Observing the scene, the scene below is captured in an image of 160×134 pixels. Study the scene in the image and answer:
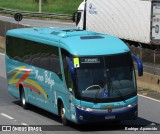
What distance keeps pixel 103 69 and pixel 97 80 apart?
1.24ft

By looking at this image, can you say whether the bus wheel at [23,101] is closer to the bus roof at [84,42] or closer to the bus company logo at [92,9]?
the bus roof at [84,42]

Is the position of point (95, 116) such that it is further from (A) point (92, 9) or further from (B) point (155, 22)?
(A) point (92, 9)

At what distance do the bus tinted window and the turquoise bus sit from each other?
0.10 ft

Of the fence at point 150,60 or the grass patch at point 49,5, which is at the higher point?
the fence at point 150,60

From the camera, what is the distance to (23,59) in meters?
21.7

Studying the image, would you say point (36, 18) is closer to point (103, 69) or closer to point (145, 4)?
point (145, 4)

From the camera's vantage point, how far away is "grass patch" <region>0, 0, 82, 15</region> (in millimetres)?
91750

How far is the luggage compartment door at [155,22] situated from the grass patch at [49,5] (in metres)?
Answer: 48.4

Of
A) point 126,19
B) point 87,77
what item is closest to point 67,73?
point 87,77

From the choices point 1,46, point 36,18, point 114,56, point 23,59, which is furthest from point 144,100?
Answer: point 36,18

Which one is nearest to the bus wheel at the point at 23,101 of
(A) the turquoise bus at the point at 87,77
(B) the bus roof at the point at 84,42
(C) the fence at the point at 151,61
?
(A) the turquoise bus at the point at 87,77

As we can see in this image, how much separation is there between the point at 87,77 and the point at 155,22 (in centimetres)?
2437

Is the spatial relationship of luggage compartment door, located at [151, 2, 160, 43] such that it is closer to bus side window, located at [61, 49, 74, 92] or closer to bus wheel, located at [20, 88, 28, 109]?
bus wheel, located at [20, 88, 28, 109]

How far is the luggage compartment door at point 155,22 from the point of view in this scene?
1602 inches
